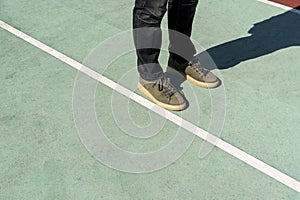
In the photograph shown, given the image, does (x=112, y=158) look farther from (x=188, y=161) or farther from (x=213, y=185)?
(x=213, y=185)

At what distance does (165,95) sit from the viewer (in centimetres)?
330

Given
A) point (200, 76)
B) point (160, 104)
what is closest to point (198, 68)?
point (200, 76)

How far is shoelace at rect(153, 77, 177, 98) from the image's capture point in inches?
130

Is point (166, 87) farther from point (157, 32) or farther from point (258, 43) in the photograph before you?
point (258, 43)

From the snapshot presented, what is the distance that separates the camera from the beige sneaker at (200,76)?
3.52m

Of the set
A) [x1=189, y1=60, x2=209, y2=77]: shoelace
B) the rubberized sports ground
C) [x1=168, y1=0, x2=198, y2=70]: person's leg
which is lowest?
the rubberized sports ground

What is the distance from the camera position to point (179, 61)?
3592mm

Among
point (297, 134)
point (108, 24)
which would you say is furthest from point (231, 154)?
point (108, 24)

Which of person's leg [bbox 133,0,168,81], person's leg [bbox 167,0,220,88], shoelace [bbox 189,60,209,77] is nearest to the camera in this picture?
person's leg [bbox 133,0,168,81]

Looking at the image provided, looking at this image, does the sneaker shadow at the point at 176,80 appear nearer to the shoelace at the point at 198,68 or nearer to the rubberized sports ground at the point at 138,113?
the rubberized sports ground at the point at 138,113

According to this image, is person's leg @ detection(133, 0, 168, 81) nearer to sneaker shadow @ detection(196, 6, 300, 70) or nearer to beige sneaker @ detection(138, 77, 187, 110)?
beige sneaker @ detection(138, 77, 187, 110)

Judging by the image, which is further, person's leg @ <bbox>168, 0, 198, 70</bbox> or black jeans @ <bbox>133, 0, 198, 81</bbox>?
person's leg @ <bbox>168, 0, 198, 70</bbox>

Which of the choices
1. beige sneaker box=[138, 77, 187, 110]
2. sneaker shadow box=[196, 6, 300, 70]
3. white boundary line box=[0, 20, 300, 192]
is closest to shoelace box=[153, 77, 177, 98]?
beige sneaker box=[138, 77, 187, 110]

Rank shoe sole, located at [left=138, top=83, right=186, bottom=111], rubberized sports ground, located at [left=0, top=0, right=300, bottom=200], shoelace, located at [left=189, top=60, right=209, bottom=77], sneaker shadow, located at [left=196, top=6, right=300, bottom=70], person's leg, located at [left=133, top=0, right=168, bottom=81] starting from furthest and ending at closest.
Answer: sneaker shadow, located at [left=196, top=6, right=300, bottom=70] < shoelace, located at [left=189, top=60, right=209, bottom=77] < shoe sole, located at [left=138, top=83, right=186, bottom=111] < person's leg, located at [left=133, top=0, right=168, bottom=81] < rubberized sports ground, located at [left=0, top=0, right=300, bottom=200]
